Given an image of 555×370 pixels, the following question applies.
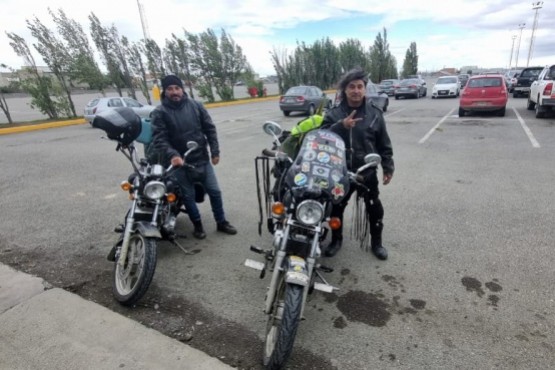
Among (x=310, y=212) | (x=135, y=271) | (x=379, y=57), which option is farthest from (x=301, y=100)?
(x=379, y=57)

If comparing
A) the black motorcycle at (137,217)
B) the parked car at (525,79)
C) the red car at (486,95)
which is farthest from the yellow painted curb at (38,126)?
the parked car at (525,79)

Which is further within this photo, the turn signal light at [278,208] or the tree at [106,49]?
the tree at [106,49]


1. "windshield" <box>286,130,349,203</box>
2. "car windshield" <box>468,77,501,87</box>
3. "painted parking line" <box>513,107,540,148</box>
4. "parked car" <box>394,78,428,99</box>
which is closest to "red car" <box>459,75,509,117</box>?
"car windshield" <box>468,77,501,87</box>

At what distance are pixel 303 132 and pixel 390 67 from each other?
5337 centimetres

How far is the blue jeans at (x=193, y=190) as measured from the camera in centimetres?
385

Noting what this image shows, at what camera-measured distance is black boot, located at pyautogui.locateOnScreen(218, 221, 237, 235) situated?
13.6ft

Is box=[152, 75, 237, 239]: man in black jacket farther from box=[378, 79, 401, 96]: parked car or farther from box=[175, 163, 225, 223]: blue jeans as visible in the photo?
box=[378, 79, 401, 96]: parked car

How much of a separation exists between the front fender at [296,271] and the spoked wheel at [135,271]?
1212mm

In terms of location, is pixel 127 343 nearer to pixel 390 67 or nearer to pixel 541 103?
pixel 541 103

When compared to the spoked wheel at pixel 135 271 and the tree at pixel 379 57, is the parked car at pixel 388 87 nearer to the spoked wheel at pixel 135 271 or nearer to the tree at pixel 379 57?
the tree at pixel 379 57

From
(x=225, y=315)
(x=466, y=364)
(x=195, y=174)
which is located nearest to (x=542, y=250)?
(x=466, y=364)

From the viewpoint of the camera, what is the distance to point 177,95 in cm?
368

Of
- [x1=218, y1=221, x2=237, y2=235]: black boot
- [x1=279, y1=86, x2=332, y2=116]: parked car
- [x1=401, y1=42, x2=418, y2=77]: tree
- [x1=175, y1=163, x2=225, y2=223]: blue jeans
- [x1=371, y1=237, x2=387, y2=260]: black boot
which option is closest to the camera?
[x1=371, y1=237, x2=387, y2=260]: black boot

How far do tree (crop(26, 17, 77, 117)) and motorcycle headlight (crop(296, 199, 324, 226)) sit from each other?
2017 centimetres
